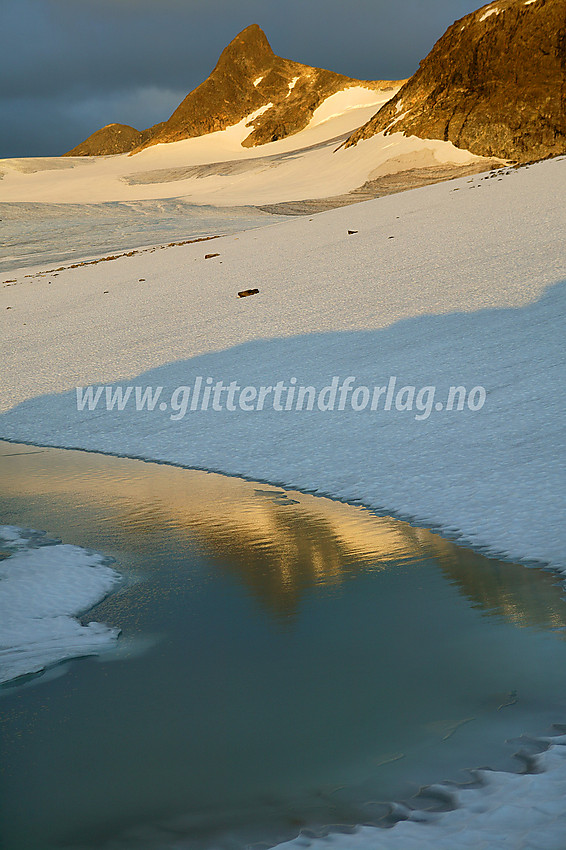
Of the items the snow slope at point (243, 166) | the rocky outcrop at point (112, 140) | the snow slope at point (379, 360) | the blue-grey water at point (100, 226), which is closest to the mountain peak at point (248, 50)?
the snow slope at point (243, 166)

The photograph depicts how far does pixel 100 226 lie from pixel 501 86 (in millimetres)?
16988

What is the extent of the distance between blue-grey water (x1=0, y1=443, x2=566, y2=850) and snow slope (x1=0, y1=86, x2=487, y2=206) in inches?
1128

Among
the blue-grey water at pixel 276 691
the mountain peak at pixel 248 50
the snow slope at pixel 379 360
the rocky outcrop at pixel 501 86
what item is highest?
Result: the mountain peak at pixel 248 50

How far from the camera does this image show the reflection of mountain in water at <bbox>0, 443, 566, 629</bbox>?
3.94 m

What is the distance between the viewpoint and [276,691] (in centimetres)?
304

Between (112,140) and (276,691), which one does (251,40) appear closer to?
(112,140)

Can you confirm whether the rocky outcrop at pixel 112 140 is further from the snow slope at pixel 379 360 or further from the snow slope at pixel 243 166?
the snow slope at pixel 379 360

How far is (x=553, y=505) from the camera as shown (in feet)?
15.5

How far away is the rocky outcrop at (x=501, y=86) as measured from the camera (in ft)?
98.6

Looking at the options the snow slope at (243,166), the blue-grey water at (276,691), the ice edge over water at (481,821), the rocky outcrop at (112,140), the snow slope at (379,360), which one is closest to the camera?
the ice edge over water at (481,821)

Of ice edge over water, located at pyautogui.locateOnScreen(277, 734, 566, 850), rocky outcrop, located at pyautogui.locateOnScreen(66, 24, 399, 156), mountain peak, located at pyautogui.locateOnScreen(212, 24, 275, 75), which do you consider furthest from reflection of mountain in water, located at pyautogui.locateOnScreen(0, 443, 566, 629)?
mountain peak, located at pyautogui.locateOnScreen(212, 24, 275, 75)

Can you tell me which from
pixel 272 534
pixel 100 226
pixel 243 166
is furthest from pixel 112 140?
pixel 272 534

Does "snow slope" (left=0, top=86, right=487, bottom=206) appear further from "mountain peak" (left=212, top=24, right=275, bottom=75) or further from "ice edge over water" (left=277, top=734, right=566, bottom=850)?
"ice edge over water" (left=277, top=734, right=566, bottom=850)

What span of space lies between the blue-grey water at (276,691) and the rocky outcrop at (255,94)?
219ft
